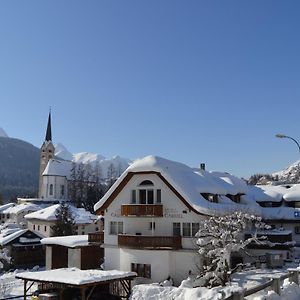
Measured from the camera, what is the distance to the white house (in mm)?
31688

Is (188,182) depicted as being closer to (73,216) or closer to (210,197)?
(210,197)

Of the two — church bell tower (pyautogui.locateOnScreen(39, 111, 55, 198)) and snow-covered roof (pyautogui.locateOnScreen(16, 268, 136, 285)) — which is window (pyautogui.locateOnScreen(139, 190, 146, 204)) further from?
church bell tower (pyautogui.locateOnScreen(39, 111, 55, 198))

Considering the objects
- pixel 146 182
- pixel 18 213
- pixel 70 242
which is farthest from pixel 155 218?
pixel 18 213

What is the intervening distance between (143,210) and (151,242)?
251 centimetres

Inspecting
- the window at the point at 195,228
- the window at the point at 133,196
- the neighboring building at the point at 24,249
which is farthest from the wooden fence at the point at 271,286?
the neighboring building at the point at 24,249

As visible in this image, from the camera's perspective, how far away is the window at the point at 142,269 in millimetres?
32225

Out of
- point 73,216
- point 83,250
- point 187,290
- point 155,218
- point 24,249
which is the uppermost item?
point 73,216

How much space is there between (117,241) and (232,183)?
12.6 metres

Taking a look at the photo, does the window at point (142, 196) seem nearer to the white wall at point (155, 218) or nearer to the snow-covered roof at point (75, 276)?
the white wall at point (155, 218)

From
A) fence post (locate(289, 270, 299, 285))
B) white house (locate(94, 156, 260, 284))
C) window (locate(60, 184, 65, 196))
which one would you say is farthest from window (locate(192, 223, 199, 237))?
window (locate(60, 184, 65, 196))

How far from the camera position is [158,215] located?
1299 inches

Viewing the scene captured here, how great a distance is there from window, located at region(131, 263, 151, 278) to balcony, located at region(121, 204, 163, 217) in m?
3.60

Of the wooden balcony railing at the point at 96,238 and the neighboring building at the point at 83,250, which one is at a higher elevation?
the wooden balcony railing at the point at 96,238

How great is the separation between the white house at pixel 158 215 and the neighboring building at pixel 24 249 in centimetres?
1992
